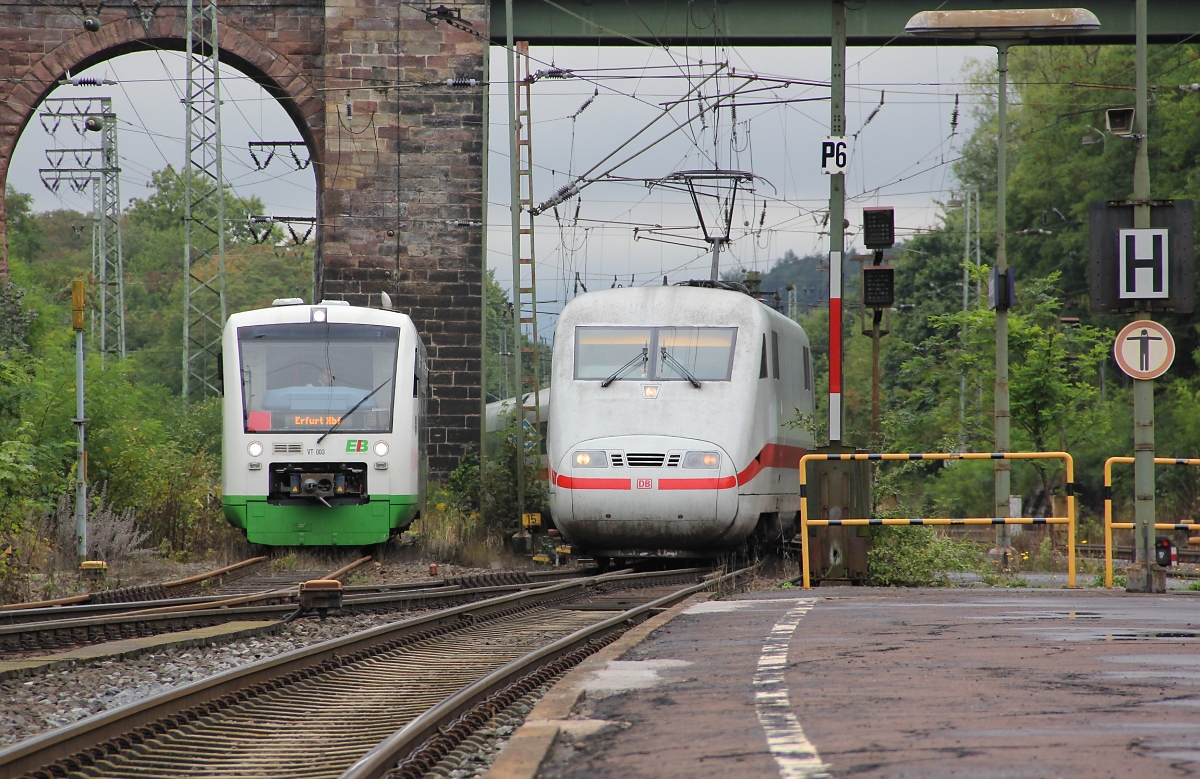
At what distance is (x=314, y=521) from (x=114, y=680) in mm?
9750

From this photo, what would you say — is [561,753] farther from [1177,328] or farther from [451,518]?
[1177,328]

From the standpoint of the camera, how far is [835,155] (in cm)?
1484

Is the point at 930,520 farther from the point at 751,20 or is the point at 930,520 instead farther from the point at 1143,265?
the point at 751,20

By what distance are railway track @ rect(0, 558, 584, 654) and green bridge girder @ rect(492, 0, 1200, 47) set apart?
15.5m

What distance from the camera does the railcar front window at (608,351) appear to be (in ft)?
56.2

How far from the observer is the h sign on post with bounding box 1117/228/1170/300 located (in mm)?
13344

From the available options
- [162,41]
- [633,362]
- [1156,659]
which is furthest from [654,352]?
[162,41]

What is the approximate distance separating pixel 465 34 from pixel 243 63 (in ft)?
14.8

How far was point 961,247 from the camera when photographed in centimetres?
6819

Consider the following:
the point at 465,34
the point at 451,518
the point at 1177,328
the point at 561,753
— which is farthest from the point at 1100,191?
the point at 561,753

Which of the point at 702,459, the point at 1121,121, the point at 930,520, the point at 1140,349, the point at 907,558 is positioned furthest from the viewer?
the point at 702,459

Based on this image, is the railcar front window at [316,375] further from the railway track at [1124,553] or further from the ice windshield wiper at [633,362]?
the railway track at [1124,553]

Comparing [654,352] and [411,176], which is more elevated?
[411,176]

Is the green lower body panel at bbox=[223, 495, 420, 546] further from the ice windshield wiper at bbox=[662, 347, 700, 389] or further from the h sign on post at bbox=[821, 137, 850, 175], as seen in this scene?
the h sign on post at bbox=[821, 137, 850, 175]
